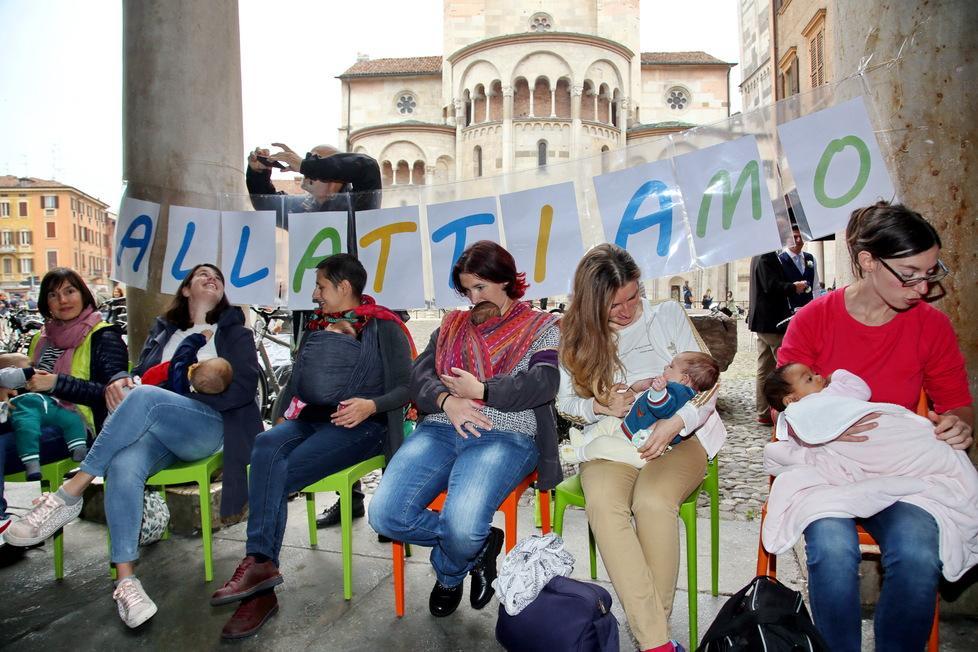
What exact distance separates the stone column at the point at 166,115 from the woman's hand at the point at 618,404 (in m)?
2.83

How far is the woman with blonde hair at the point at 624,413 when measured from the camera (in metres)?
2.17

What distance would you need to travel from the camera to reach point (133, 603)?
8.64 feet

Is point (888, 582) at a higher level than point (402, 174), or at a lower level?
lower

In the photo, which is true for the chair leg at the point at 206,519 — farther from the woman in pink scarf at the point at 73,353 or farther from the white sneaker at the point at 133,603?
the woman in pink scarf at the point at 73,353

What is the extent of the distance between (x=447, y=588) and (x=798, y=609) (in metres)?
1.29

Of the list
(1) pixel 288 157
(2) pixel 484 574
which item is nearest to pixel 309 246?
(1) pixel 288 157

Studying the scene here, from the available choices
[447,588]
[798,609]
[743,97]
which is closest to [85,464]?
[447,588]

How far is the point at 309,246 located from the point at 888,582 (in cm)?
308

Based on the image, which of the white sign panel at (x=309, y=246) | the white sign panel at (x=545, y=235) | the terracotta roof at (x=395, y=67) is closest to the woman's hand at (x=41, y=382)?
the white sign panel at (x=309, y=246)

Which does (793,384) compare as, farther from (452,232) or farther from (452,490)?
(452,232)

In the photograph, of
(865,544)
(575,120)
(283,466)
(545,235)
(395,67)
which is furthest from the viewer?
(395,67)

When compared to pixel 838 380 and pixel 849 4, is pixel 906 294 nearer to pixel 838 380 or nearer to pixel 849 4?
pixel 838 380

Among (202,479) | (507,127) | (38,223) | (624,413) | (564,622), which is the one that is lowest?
(564,622)

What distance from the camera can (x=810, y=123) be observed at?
278 centimetres
